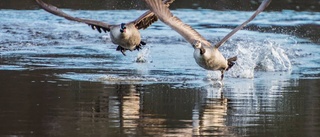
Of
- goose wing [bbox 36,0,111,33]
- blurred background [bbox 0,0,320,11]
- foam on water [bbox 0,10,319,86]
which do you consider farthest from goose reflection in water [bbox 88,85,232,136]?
blurred background [bbox 0,0,320,11]

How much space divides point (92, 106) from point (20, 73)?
347 cm

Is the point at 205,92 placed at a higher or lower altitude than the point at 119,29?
lower

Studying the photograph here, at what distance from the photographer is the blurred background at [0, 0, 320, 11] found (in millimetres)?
30234

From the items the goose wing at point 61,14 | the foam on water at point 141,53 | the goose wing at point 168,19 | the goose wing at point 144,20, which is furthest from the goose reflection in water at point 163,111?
the goose wing at point 144,20

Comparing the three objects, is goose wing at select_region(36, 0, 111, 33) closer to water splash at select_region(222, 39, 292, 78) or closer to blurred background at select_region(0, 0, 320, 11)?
water splash at select_region(222, 39, 292, 78)

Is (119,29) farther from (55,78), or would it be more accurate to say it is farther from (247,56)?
(247,56)

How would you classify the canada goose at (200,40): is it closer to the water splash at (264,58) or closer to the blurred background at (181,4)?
the water splash at (264,58)

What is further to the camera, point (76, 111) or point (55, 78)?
point (55, 78)

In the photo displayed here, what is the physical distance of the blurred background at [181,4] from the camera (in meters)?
30.2

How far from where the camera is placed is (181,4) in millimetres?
31547

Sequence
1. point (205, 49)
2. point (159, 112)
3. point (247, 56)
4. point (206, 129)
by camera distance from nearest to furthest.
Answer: point (206, 129) < point (159, 112) < point (205, 49) < point (247, 56)

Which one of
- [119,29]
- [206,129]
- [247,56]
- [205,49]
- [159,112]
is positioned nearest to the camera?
[206,129]

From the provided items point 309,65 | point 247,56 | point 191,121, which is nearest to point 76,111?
point 191,121

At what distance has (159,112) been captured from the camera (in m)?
11.1
